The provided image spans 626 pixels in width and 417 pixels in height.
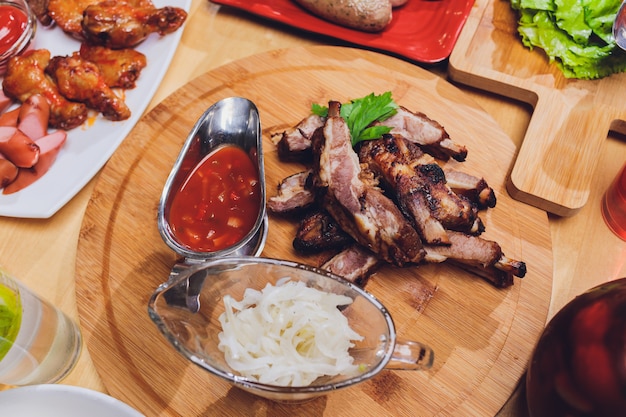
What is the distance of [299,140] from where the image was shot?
2.48 m

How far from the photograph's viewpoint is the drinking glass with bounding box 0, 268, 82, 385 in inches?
75.4

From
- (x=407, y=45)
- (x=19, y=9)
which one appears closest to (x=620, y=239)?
(x=407, y=45)

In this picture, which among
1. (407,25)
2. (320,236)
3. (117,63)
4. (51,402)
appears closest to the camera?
(51,402)

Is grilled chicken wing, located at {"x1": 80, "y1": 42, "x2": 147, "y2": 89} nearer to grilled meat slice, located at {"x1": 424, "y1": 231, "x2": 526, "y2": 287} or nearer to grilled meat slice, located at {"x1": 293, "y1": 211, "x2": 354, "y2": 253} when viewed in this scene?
grilled meat slice, located at {"x1": 293, "y1": 211, "x2": 354, "y2": 253}

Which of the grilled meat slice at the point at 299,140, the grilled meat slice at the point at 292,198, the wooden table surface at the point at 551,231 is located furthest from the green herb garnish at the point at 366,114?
the wooden table surface at the point at 551,231

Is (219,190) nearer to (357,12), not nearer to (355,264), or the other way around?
(355,264)

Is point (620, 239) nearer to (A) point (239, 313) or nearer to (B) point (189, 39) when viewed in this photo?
(A) point (239, 313)

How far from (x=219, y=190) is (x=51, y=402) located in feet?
3.50

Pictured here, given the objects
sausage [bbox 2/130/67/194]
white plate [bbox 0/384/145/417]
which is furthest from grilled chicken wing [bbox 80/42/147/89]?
white plate [bbox 0/384/145/417]

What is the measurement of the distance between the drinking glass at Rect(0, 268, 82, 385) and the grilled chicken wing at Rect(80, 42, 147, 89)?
1387 millimetres

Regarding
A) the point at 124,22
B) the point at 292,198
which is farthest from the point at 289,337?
the point at 124,22

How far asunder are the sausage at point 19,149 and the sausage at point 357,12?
1740 mm

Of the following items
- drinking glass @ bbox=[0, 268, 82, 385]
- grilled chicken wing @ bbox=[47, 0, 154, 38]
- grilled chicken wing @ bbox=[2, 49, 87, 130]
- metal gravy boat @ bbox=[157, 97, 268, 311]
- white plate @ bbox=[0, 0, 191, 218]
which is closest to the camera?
drinking glass @ bbox=[0, 268, 82, 385]

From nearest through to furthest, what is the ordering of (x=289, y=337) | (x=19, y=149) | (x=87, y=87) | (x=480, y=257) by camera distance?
(x=289, y=337) → (x=480, y=257) → (x=19, y=149) → (x=87, y=87)
